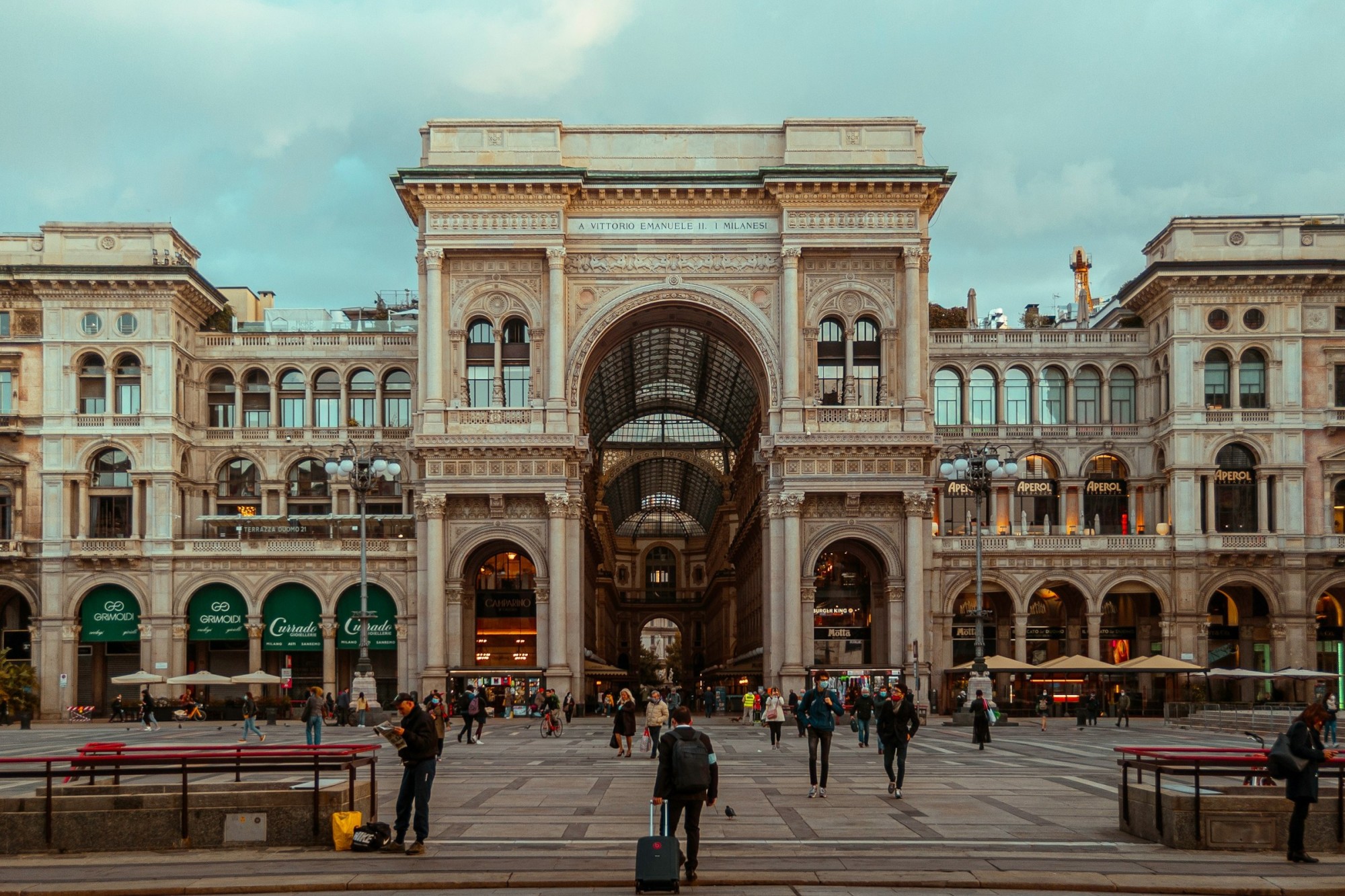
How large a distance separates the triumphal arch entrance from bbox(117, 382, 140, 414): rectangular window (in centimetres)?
1534

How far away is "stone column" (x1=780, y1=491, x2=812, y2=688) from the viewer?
237ft

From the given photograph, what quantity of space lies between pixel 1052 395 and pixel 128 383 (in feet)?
158

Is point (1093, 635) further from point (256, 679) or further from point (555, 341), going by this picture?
point (256, 679)

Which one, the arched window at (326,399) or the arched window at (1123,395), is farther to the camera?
the arched window at (326,399)

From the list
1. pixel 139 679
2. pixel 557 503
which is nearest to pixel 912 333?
pixel 557 503

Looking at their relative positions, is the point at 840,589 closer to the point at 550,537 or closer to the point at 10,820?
the point at 550,537

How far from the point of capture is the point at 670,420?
5699 inches

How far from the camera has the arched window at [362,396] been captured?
8425cm

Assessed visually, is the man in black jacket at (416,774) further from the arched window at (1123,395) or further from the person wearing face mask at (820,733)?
the arched window at (1123,395)

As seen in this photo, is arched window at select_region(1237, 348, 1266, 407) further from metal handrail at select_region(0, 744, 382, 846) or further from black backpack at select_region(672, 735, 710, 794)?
black backpack at select_region(672, 735, 710, 794)

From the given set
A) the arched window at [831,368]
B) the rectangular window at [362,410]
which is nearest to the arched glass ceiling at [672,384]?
the arched window at [831,368]

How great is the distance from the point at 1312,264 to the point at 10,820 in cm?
7184

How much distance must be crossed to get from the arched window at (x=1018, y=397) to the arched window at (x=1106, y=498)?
4.37 meters

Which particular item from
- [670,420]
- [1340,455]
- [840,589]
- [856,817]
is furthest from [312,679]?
[670,420]
